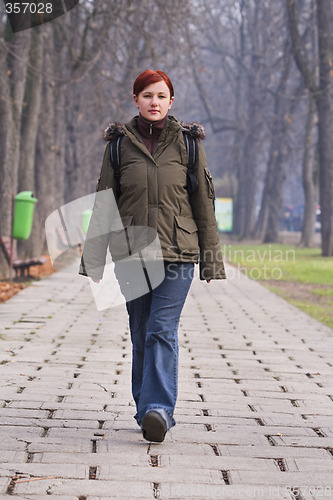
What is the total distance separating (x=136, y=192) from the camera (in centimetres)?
461

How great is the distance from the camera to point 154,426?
15.0 feet

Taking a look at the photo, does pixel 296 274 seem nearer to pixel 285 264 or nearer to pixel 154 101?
pixel 285 264

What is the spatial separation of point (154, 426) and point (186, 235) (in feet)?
3.18

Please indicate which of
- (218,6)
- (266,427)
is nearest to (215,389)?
(266,427)

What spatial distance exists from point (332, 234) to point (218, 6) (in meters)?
16.2

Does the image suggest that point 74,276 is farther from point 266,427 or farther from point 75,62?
point 266,427

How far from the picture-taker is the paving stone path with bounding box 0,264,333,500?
395cm

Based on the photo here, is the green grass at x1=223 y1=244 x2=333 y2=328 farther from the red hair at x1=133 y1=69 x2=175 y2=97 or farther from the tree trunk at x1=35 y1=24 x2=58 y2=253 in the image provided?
the red hair at x1=133 y1=69 x2=175 y2=97

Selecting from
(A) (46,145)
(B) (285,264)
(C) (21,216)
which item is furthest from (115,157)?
(B) (285,264)

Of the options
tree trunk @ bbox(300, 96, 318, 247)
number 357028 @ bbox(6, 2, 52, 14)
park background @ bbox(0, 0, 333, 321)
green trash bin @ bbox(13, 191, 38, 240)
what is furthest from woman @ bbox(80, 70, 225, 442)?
tree trunk @ bbox(300, 96, 318, 247)

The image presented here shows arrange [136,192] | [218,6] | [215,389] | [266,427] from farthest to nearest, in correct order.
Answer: [218,6]
[215,389]
[266,427]
[136,192]

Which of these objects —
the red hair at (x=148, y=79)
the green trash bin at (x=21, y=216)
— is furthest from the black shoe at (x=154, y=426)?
the green trash bin at (x=21, y=216)

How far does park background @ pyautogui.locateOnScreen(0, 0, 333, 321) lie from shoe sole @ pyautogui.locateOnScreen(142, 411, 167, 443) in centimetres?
839

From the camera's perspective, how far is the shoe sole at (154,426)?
4543mm
